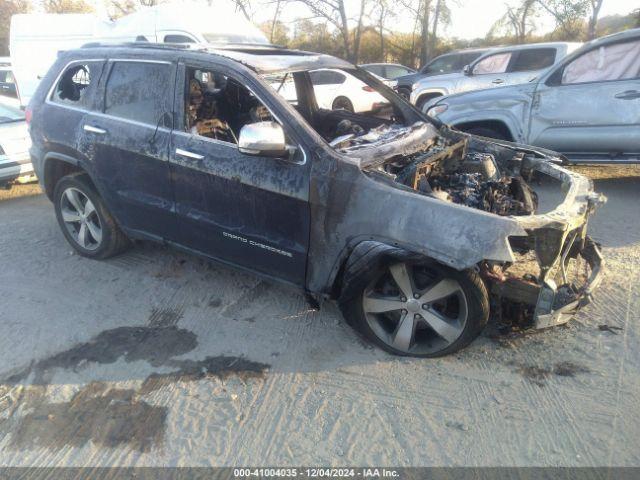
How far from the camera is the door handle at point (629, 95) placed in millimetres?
5617

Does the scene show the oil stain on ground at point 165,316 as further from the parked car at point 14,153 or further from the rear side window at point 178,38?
the rear side window at point 178,38

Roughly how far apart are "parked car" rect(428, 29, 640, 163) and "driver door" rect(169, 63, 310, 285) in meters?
4.11

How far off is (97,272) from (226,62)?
2.24 m

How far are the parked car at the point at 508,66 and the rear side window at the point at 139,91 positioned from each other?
21.4 feet

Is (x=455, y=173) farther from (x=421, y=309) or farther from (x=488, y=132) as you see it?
(x=488, y=132)

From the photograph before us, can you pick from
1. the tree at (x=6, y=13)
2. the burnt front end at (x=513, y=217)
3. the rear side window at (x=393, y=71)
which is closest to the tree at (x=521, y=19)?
the rear side window at (x=393, y=71)

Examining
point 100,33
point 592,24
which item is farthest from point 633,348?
point 592,24

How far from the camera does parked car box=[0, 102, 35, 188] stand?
6547 millimetres

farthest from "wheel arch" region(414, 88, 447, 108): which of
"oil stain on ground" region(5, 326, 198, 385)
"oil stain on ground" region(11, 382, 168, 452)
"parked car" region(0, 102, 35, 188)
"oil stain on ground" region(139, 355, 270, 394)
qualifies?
"oil stain on ground" region(11, 382, 168, 452)

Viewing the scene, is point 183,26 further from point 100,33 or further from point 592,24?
point 592,24

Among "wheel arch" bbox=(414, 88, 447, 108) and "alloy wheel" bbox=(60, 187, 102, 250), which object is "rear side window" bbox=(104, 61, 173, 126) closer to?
"alloy wheel" bbox=(60, 187, 102, 250)

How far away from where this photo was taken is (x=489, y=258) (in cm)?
251

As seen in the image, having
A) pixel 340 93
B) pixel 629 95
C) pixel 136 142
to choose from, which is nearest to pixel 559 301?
pixel 136 142

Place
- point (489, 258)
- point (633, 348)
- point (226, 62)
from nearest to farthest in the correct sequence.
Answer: point (489, 258) < point (633, 348) < point (226, 62)
